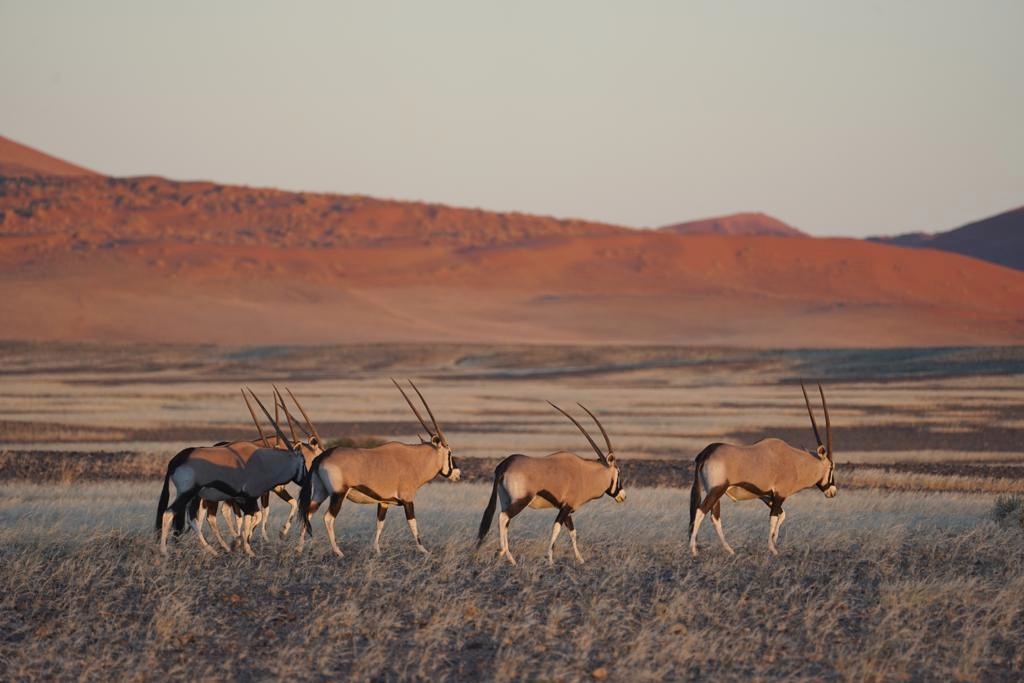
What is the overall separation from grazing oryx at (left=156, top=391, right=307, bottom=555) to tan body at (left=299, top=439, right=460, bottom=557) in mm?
644

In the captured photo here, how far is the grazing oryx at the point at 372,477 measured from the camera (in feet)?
42.0

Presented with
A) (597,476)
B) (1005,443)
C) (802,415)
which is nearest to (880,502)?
(597,476)

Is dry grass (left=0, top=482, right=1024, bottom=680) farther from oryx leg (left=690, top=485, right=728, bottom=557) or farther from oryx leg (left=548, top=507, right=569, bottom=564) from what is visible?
oryx leg (left=690, top=485, right=728, bottom=557)

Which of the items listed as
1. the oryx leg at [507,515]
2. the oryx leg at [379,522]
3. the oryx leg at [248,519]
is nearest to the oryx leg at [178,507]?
the oryx leg at [248,519]

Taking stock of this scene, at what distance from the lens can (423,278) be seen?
155 meters

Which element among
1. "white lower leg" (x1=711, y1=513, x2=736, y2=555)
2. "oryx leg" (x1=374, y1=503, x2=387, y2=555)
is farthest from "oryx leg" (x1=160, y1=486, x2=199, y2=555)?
"white lower leg" (x1=711, y1=513, x2=736, y2=555)

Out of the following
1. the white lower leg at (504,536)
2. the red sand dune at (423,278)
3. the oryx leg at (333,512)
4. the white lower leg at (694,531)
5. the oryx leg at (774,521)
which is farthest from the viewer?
the red sand dune at (423,278)

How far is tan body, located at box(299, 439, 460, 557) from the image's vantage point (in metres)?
12.8

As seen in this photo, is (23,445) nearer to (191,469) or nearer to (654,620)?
(191,469)

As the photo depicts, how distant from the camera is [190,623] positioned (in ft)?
34.4

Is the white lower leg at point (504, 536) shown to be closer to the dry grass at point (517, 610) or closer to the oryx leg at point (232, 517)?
the dry grass at point (517, 610)

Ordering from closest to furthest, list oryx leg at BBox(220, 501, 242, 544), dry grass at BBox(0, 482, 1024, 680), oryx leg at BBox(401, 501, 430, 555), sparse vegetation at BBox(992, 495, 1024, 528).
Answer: dry grass at BBox(0, 482, 1024, 680) < oryx leg at BBox(401, 501, 430, 555) < oryx leg at BBox(220, 501, 242, 544) < sparse vegetation at BBox(992, 495, 1024, 528)

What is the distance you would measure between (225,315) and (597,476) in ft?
367

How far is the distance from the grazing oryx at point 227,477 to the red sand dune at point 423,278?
9696 cm
